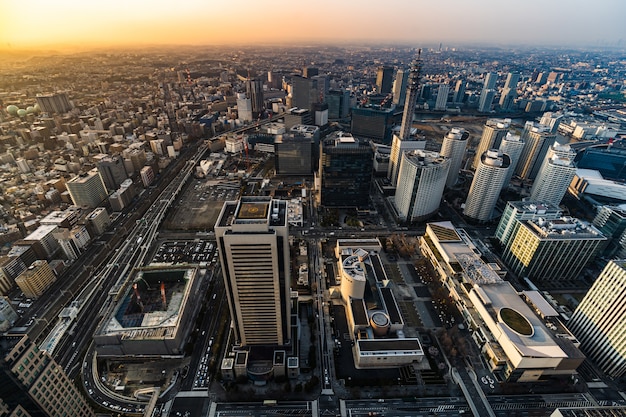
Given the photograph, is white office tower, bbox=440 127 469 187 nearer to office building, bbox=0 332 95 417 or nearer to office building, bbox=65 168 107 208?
office building, bbox=0 332 95 417

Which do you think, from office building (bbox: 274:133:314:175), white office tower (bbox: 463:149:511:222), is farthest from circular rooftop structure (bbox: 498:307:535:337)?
office building (bbox: 274:133:314:175)

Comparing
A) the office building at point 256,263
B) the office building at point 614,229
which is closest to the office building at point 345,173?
the office building at point 256,263

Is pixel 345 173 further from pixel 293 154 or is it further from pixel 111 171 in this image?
pixel 111 171

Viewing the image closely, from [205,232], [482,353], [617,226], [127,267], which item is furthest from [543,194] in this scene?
[127,267]

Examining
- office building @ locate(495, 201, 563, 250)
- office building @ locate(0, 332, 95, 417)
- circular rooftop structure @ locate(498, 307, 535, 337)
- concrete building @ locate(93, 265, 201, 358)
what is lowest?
concrete building @ locate(93, 265, 201, 358)

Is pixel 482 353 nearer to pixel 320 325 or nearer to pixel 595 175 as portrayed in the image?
pixel 320 325

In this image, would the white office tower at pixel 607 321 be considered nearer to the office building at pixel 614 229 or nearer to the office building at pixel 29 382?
the office building at pixel 614 229
